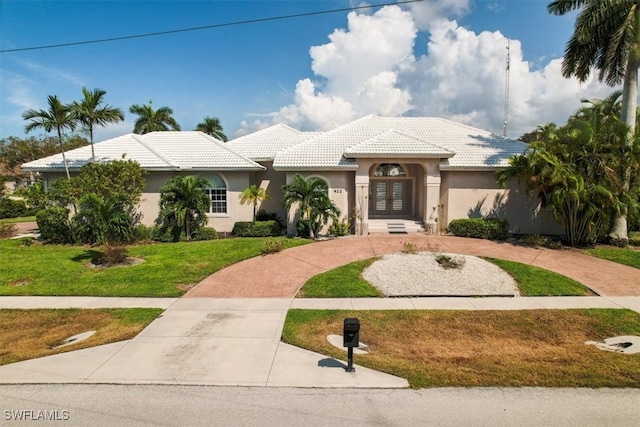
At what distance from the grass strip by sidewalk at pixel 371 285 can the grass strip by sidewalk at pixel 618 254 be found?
421cm

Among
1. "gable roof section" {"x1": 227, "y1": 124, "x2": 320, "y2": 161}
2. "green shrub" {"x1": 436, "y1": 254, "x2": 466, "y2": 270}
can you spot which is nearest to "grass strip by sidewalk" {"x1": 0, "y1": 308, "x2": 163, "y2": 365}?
"green shrub" {"x1": 436, "y1": 254, "x2": 466, "y2": 270}

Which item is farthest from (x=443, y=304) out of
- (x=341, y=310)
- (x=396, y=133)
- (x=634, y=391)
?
(x=396, y=133)

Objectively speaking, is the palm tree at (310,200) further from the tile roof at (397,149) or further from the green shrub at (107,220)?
the green shrub at (107,220)

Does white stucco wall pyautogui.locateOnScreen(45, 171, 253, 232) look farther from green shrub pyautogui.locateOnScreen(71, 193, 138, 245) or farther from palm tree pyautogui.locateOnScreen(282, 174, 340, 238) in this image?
palm tree pyautogui.locateOnScreen(282, 174, 340, 238)

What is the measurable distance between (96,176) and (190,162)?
4604 millimetres

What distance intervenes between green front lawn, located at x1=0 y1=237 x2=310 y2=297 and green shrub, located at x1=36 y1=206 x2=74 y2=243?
0.84 meters

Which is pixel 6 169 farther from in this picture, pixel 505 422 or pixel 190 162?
pixel 505 422

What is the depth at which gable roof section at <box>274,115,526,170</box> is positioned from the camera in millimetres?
17562

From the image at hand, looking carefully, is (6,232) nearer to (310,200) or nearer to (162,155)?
(162,155)

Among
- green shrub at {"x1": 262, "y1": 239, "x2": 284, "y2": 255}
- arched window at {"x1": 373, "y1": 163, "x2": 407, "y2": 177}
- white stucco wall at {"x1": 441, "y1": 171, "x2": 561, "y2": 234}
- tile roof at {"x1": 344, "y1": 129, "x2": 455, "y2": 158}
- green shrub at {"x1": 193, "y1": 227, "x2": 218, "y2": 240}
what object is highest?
tile roof at {"x1": 344, "y1": 129, "x2": 455, "y2": 158}

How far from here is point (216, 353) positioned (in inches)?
263

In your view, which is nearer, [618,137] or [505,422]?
[505,422]

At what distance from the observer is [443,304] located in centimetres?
965

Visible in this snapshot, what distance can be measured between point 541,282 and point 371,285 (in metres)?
5.79
